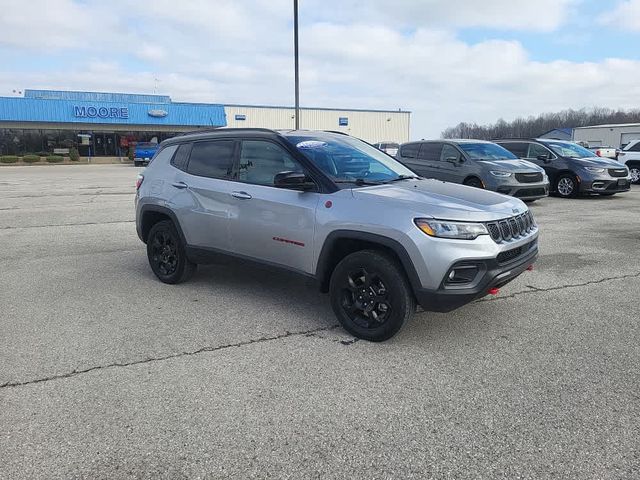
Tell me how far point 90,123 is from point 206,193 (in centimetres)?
4905

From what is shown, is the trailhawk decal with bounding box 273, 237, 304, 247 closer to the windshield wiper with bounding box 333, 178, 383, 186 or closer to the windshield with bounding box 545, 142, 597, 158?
the windshield wiper with bounding box 333, 178, 383, 186

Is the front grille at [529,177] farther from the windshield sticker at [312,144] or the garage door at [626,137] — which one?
the garage door at [626,137]

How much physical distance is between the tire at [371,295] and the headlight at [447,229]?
0.38 m

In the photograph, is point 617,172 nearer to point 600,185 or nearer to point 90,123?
point 600,185

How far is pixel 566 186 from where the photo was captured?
47.0ft

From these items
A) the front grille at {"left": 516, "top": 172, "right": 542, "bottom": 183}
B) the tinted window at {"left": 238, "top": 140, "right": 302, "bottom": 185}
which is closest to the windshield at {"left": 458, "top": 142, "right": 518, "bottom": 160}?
the front grille at {"left": 516, "top": 172, "right": 542, "bottom": 183}

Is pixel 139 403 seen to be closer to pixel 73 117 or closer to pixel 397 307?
pixel 397 307

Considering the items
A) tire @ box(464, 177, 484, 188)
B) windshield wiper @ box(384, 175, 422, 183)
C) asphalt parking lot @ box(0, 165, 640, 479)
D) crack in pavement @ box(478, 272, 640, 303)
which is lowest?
asphalt parking lot @ box(0, 165, 640, 479)

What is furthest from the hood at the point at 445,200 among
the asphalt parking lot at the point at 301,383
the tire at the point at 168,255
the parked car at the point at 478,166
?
the parked car at the point at 478,166

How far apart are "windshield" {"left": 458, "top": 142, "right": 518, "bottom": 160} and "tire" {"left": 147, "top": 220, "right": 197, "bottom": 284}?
8817mm

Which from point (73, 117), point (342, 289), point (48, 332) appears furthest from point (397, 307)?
point (73, 117)

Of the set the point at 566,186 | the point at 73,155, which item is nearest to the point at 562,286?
the point at 566,186

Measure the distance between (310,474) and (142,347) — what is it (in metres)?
2.07

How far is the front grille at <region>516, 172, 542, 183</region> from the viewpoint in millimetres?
11797
